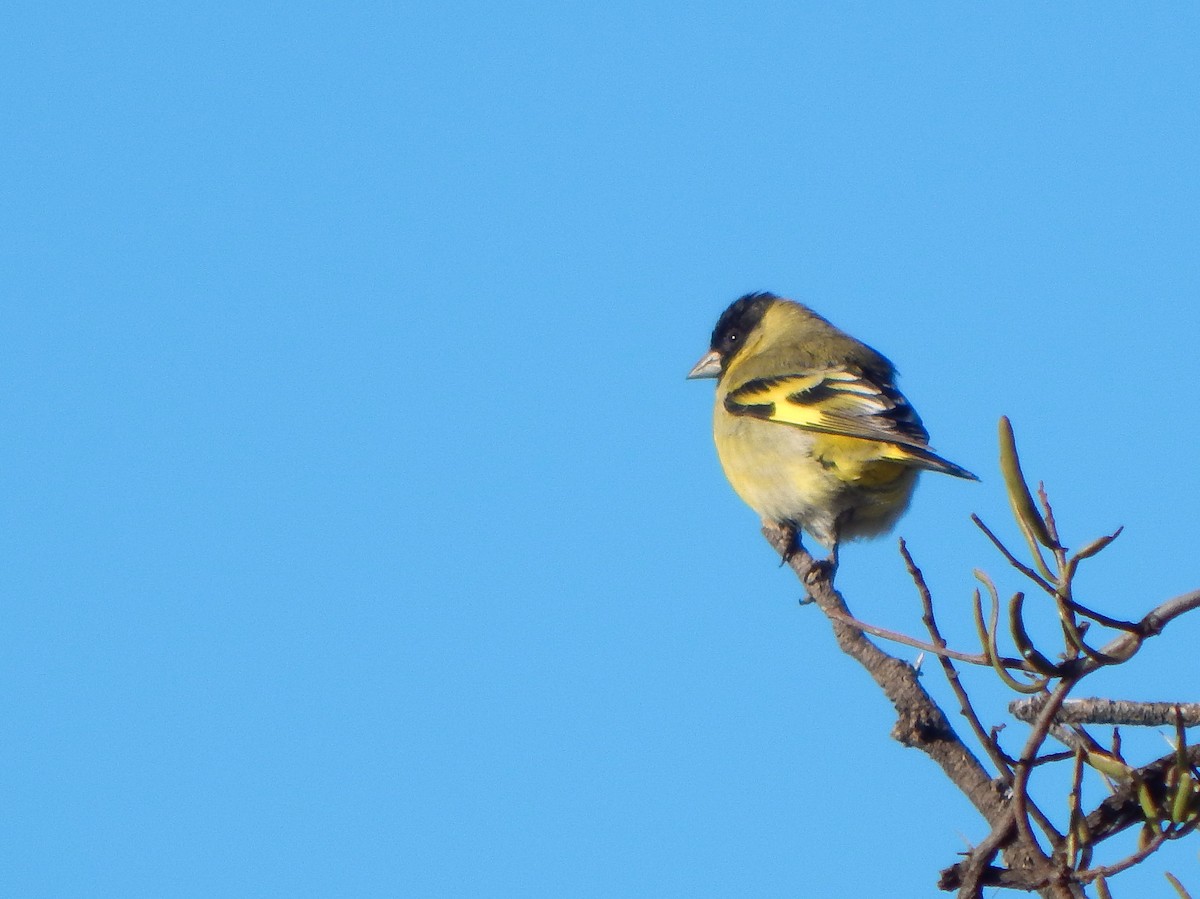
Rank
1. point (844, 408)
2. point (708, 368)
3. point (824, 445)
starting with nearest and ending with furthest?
1. point (824, 445)
2. point (844, 408)
3. point (708, 368)

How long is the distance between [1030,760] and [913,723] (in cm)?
69

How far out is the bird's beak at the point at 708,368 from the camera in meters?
9.08

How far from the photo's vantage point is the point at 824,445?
22.2 ft

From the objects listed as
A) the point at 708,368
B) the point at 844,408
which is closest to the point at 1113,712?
the point at 844,408

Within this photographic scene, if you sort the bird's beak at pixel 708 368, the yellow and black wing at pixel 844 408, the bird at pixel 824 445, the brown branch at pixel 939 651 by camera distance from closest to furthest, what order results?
the brown branch at pixel 939 651
the yellow and black wing at pixel 844 408
the bird at pixel 824 445
the bird's beak at pixel 708 368

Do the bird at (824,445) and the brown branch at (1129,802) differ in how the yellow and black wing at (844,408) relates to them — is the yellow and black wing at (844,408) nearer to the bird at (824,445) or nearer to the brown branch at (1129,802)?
the bird at (824,445)

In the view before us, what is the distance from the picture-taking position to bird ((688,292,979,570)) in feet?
21.9

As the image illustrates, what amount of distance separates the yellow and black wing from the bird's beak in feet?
4.09

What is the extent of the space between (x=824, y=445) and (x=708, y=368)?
240 cm

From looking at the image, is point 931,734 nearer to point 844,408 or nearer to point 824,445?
point 824,445

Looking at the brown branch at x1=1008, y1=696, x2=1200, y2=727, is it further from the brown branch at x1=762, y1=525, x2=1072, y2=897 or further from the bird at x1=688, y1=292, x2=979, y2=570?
the bird at x1=688, y1=292, x2=979, y2=570

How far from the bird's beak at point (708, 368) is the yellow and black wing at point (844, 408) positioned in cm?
125

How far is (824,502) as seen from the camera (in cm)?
681

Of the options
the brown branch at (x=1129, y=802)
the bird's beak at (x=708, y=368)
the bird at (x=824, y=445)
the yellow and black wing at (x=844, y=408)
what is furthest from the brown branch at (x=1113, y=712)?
the bird's beak at (x=708, y=368)
